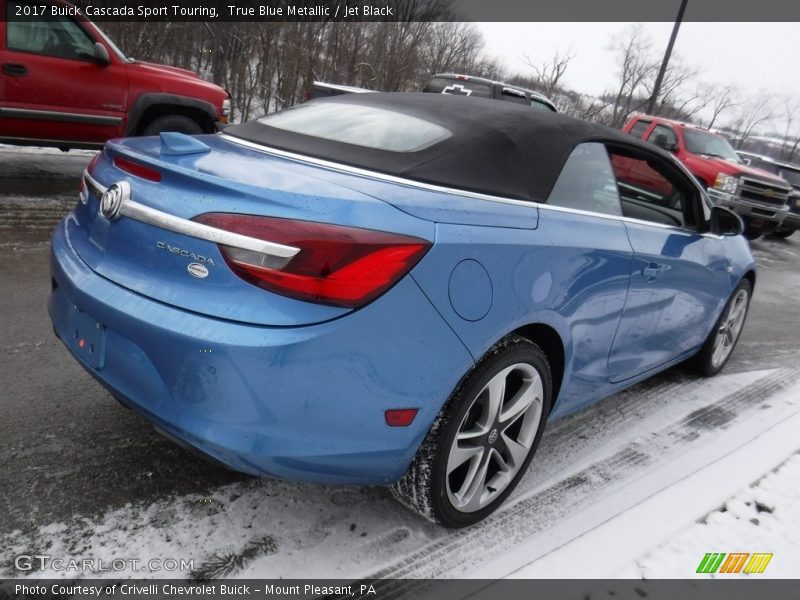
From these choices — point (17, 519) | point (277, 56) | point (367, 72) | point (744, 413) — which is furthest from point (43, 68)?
point (367, 72)

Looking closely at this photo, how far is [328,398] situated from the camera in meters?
1.72

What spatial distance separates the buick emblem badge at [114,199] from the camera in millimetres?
1962

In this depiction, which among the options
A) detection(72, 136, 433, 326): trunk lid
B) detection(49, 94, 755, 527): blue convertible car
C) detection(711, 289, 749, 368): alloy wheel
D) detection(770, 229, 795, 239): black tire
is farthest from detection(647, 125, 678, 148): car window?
detection(72, 136, 433, 326): trunk lid

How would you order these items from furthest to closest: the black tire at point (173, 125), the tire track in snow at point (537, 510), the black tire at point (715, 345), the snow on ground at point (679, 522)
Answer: the black tire at point (173, 125) < the black tire at point (715, 345) < the snow on ground at point (679, 522) < the tire track in snow at point (537, 510)

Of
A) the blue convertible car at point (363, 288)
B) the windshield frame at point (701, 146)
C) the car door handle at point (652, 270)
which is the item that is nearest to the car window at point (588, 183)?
the blue convertible car at point (363, 288)

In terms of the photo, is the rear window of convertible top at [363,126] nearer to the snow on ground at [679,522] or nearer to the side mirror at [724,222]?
the snow on ground at [679,522]

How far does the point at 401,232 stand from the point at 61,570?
1.47 metres

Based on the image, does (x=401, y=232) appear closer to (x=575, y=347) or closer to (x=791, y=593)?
(x=575, y=347)

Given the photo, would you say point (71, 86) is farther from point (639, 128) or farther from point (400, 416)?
point (639, 128)

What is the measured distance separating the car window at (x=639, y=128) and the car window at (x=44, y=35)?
31.3 ft

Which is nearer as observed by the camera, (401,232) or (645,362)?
(401,232)

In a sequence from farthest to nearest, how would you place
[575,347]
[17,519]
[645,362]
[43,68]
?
1. [43,68]
2. [645,362]
3. [575,347]
4. [17,519]

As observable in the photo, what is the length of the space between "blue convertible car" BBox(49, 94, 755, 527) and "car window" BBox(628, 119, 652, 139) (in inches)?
393

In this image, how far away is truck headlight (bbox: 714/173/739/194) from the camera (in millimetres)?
10523
